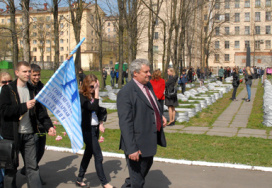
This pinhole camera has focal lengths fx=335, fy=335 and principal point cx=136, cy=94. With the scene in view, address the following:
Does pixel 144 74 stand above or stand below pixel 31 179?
above

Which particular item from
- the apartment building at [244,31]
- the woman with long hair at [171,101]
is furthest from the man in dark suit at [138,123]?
the apartment building at [244,31]

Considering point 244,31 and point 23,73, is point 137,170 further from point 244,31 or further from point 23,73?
point 244,31

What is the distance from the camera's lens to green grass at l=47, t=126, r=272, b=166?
21.2ft

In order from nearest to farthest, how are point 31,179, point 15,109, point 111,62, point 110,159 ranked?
point 15,109 < point 31,179 < point 110,159 < point 111,62

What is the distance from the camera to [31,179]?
4250 millimetres

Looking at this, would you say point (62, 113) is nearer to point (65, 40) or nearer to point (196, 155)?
point (196, 155)

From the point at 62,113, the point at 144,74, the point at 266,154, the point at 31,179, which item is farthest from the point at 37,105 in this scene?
the point at 266,154

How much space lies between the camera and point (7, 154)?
157 inches

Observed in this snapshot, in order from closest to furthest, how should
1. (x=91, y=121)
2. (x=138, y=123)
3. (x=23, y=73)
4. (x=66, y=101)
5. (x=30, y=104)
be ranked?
(x=138, y=123) → (x=30, y=104) → (x=23, y=73) → (x=66, y=101) → (x=91, y=121)

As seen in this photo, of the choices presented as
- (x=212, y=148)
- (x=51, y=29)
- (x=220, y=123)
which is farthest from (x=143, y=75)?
(x=51, y=29)

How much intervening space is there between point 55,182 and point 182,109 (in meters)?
7.78

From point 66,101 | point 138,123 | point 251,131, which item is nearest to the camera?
point 138,123

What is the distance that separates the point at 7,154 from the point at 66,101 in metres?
0.97

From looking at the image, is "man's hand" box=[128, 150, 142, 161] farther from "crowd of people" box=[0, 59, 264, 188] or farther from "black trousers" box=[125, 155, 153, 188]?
"black trousers" box=[125, 155, 153, 188]
